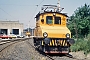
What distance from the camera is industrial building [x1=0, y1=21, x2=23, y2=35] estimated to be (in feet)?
286

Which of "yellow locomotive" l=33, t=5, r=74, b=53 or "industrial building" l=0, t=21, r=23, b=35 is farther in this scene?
"industrial building" l=0, t=21, r=23, b=35

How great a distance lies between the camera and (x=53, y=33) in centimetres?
1414

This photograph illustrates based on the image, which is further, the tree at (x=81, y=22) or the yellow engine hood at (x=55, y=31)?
the tree at (x=81, y=22)

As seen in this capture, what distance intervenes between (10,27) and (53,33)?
75.4 metres

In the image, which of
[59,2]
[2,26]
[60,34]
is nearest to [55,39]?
[60,34]

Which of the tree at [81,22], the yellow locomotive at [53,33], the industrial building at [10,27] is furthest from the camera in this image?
the industrial building at [10,27]

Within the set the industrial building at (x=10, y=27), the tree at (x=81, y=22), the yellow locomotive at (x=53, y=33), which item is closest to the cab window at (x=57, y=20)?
the yellow locomotive at (x=53, y=33)

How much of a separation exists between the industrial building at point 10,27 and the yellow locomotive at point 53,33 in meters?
72.7

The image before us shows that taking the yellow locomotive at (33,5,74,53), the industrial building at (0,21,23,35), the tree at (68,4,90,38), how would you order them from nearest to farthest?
the yellow locomotive at (33,5,74,53)
the tree at (68,4,90,38)
the industrial building at (0,21,23,35)

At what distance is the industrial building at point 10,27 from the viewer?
286 feet

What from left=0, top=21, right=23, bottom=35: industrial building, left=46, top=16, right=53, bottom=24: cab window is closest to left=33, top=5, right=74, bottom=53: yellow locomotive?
left=46, top=16, right=53, bottom=24: cab window

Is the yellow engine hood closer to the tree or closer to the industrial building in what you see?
the tree

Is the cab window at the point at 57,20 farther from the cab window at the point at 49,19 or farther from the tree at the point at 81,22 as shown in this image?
the tree at the point at 81,22

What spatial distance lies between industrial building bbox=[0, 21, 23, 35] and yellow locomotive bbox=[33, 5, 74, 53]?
72666 mm
